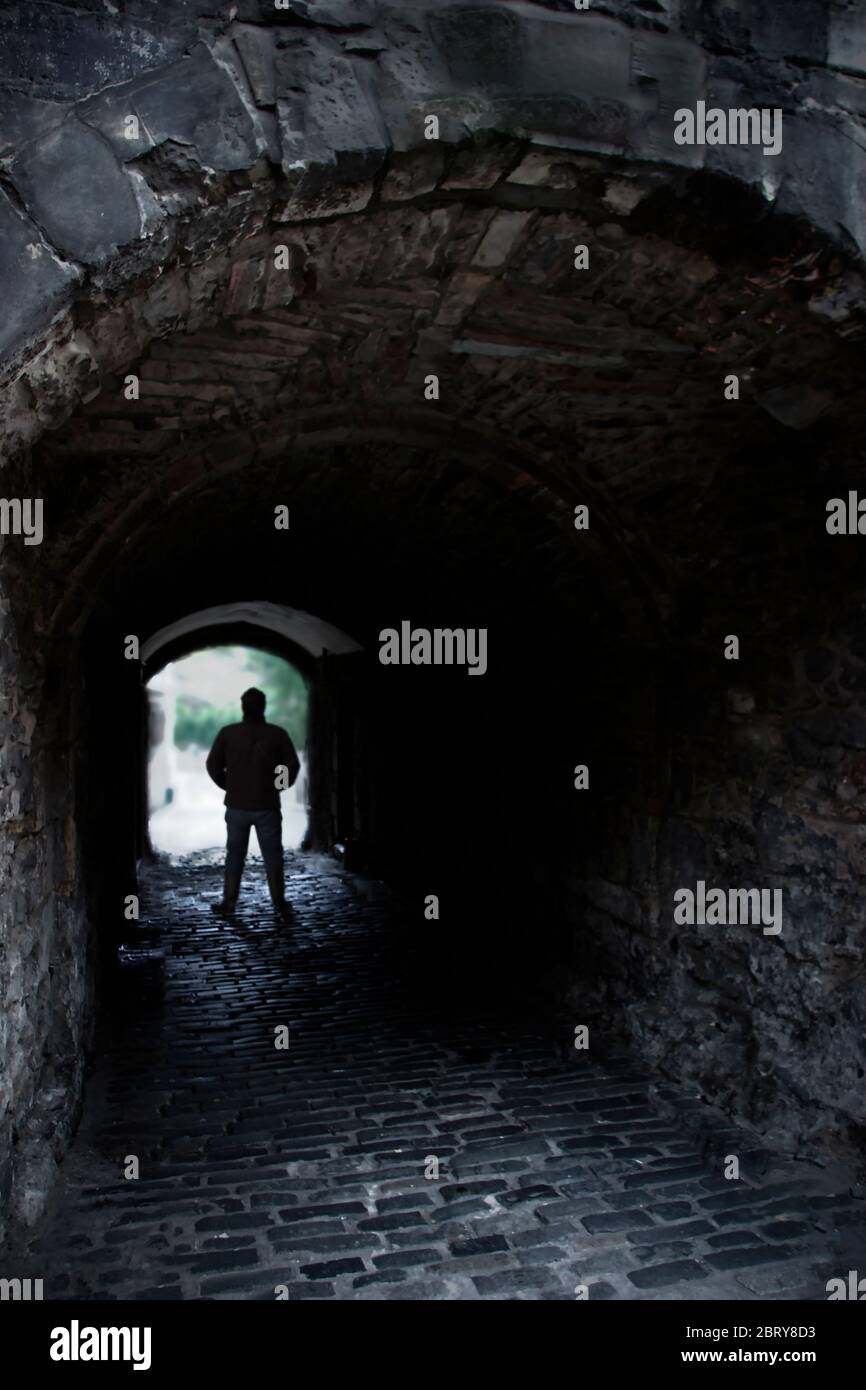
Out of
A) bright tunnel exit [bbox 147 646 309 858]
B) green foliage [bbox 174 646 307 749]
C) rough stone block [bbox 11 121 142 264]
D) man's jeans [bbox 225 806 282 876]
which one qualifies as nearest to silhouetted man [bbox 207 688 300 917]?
man's jeans [bbox 225 806 282 876]

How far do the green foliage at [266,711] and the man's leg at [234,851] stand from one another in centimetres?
1911

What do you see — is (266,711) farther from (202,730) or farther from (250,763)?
(250,763)

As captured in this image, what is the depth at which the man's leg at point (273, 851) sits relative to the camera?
810 cm

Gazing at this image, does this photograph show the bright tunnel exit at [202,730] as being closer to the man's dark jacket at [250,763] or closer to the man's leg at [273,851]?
the man's dark jacket at [250,763]

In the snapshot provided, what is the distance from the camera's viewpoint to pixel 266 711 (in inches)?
1110

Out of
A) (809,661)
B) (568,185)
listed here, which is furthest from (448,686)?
(568,185)

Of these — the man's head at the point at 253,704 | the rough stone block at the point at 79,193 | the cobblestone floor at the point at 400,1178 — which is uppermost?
the rough stone block at the point at 79,193

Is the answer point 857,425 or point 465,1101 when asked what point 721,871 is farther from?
point 857,425

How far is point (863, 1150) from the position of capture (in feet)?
11.3

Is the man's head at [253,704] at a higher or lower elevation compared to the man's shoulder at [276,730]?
higher

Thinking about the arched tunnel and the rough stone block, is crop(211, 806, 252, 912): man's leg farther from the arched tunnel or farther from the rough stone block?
the rough stone block

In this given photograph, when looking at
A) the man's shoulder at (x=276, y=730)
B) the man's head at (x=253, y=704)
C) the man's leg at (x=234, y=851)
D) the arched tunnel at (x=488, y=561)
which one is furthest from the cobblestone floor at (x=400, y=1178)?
the man's head at (x=253, y=704)

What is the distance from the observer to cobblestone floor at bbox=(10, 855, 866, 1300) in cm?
297

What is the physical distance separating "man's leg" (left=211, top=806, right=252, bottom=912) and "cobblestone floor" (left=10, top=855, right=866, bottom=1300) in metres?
2.34
